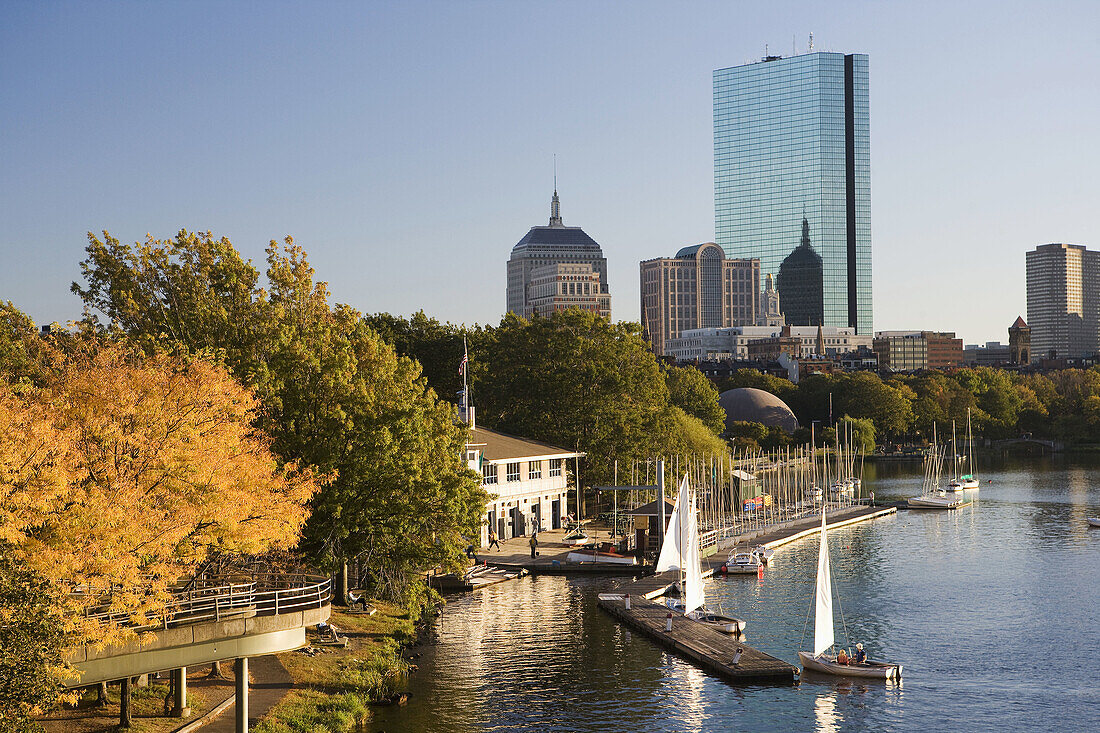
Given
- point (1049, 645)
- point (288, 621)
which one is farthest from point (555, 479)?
point (288, 621)

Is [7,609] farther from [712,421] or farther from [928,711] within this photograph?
[712,421]

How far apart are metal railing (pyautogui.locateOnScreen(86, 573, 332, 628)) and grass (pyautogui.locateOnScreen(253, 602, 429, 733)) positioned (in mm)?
3863

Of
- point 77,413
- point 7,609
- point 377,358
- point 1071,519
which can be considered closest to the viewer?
point 7,609

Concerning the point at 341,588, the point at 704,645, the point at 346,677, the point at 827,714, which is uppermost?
the point at 341,588

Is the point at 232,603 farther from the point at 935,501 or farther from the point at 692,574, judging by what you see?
the point at 935,501

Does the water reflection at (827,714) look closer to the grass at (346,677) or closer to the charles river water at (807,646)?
the charles river water at (807,646)

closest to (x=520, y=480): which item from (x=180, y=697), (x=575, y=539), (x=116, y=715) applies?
(x=575, y=539)

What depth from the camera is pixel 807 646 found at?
169 ft

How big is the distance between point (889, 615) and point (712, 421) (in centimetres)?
8941

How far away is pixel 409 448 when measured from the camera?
52.1 metres

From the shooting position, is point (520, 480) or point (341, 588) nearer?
point (341, 588)

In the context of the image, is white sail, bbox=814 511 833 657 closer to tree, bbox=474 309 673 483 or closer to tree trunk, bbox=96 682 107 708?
tree trunk, bbox=96 682 107 708

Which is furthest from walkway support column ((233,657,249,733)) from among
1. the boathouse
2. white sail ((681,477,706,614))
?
the boathouse

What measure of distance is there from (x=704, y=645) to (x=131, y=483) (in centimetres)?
2765
